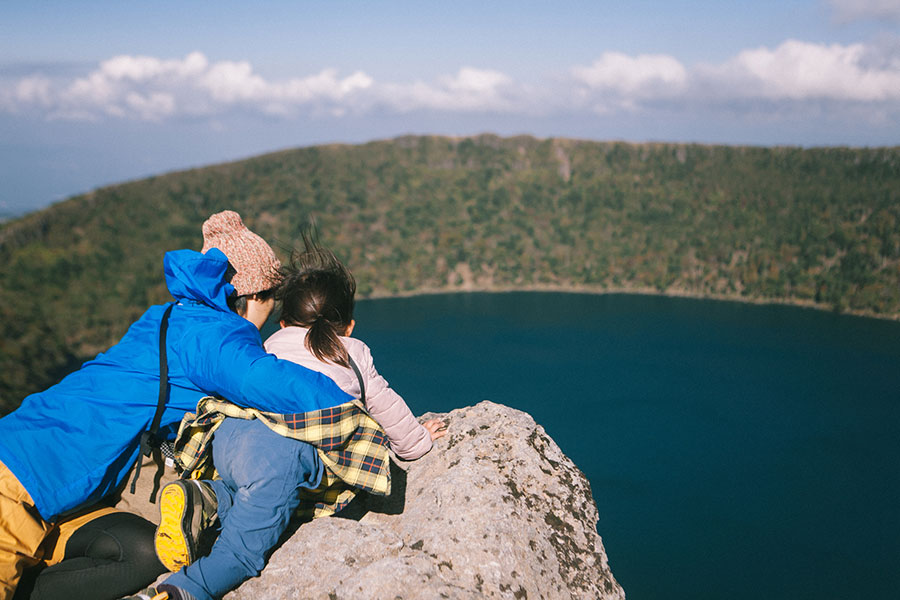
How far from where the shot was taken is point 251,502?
245cm

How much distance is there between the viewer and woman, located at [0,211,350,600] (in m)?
2.42

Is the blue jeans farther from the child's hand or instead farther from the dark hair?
the child's hand

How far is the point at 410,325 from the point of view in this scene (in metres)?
54.3

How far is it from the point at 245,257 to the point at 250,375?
36.0 inches

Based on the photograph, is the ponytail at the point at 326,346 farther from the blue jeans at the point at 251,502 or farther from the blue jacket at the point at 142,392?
the blue jeans at the point at 251,502

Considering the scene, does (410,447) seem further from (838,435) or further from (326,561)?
(838,435)

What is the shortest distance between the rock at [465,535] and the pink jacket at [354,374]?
0.46 m

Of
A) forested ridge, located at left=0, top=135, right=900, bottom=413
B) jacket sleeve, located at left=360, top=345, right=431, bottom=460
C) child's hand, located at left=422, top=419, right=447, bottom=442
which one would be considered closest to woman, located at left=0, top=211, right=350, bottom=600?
jacket sleeve, located at left=360, top=345, right=431, bottom=460

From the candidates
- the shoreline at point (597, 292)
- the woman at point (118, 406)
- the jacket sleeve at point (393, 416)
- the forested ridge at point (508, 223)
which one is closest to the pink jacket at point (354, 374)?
the jacket sleeve at point (393, 416)

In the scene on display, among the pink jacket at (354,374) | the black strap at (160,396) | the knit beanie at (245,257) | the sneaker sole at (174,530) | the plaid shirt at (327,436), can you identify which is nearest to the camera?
the sneaker sole at (174,530)

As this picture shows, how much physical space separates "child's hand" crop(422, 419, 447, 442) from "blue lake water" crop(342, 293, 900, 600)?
60.9ft

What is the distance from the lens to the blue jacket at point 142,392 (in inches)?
96.0

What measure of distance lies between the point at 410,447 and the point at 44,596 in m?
1.84

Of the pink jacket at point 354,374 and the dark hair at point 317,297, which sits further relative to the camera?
the dark hair at point 317,297
